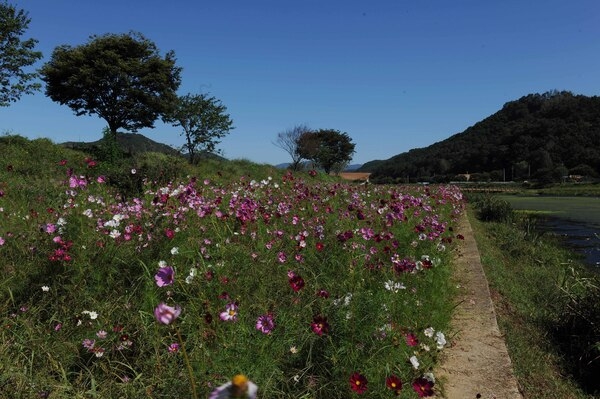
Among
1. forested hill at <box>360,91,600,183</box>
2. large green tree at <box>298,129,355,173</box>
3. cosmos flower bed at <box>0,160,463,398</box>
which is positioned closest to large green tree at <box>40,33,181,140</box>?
cosmos flower bed at <box>0,160,463,398</box>

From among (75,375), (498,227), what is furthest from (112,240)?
(498,227)

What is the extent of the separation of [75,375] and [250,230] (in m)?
1.70

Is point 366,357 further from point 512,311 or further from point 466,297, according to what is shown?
Answer: point 512,311

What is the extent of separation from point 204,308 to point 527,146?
62.4 meters

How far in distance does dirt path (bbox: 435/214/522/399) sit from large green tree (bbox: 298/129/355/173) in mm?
41441

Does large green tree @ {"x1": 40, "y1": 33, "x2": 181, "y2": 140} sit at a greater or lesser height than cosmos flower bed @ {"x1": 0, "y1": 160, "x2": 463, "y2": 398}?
greater

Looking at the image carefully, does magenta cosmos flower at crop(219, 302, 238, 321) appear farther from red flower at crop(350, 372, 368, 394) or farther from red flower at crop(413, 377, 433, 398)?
red flower at crop(413, 377, 433, 398)

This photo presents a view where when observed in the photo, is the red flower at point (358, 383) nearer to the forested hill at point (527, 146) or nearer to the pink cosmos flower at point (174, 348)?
the pink cosmos flower at point (174, 348)

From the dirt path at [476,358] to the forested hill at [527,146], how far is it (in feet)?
164

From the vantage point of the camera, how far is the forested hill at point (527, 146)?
2061 inches

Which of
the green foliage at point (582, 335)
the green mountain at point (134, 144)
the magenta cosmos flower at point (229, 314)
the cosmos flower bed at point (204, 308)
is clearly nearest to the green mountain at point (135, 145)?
the green mountain at point (134, 144)

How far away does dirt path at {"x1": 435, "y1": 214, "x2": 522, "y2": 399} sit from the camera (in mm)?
2293

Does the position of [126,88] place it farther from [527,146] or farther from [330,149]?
[527,146]

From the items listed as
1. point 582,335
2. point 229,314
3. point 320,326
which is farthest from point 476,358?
point 582,335
